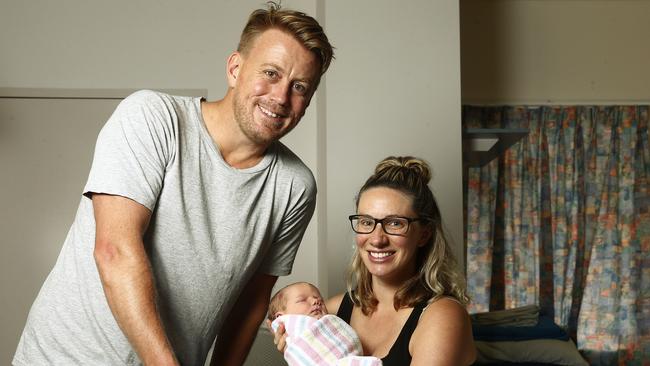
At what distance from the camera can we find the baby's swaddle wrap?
169 cm

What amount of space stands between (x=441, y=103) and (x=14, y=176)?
8.11 feet

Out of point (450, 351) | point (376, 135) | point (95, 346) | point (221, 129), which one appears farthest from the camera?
point (376, 135)

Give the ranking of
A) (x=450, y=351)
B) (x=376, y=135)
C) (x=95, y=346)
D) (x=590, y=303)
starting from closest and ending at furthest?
1. (x=95, y=346)
2. (x=450, y=351)
3. (x=376, y=135)
4. (x=590, y=303)

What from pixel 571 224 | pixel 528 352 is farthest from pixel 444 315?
pixel 571 224

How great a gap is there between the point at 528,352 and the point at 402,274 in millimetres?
1636

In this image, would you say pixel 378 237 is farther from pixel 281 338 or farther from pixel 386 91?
pixel 386 91

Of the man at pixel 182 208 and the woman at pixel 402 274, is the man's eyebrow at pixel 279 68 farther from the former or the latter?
the woman at pixel 402 274

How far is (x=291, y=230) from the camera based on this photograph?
6.15ft

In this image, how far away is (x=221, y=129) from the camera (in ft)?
5.33

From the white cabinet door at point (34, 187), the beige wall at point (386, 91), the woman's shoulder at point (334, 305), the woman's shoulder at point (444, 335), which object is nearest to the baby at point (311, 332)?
the woman's shoulder at point (444, 335)

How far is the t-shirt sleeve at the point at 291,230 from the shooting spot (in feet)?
5.97

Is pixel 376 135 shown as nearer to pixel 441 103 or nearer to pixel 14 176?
pixel 441 103

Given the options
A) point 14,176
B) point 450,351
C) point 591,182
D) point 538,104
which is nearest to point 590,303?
point 591,182

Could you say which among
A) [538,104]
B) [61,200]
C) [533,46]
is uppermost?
[533,46]
